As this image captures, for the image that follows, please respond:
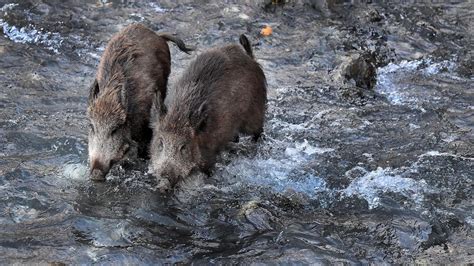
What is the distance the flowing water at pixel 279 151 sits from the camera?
616cm

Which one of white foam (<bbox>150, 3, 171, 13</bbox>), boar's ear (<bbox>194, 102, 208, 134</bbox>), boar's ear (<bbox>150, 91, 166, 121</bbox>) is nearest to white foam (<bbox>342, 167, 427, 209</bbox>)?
boar's ear (<bbox>194, 102, 208, 134</bbox>)

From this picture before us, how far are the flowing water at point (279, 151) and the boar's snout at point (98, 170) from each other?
163 mm

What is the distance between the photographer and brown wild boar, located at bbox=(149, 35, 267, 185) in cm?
682

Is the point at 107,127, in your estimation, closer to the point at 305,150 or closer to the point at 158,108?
the point at 158,108

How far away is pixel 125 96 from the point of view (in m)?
7.23

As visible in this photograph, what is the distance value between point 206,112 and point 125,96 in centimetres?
94

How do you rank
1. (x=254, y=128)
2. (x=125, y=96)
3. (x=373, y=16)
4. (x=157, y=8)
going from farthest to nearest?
(x=157, y=8), (x=373, y=16), (x=254, y=128), (x=125, y=96)

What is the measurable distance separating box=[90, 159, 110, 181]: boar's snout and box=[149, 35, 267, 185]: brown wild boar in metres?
0.51

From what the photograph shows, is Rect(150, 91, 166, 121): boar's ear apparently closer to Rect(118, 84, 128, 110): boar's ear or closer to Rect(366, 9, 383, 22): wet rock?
Rect(118, 84, 128, 110): boar's ear

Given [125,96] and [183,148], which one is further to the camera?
[125,96]

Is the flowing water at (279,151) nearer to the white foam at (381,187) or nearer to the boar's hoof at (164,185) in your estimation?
the white foam at (381,187)

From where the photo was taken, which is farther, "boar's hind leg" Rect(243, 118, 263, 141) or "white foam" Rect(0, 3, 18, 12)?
"white foam" Rect(0, 3, 18, 12)

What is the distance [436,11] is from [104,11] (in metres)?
5.92

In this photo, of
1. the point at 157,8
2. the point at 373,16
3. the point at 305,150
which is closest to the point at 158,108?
the point at 305,150
